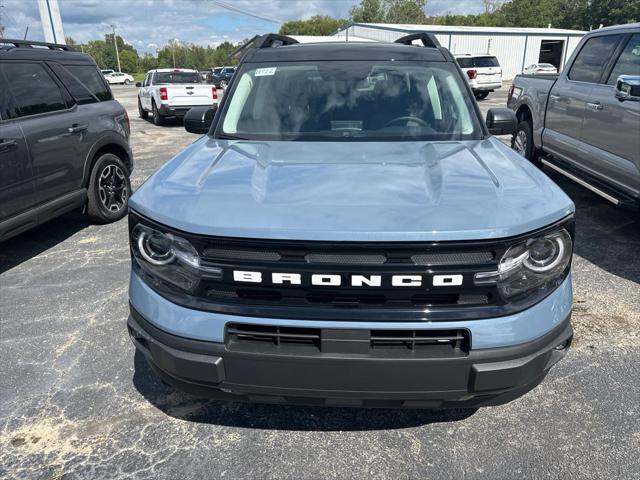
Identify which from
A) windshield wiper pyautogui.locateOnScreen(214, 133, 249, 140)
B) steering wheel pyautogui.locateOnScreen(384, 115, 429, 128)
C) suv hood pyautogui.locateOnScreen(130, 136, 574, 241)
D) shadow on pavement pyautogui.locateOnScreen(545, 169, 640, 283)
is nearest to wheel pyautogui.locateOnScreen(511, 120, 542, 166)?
shadow on pavement pyautogui.locateOnScreen(545, 169, 640, 283)

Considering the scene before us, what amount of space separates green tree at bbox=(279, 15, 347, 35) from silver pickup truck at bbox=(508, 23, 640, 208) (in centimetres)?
9248

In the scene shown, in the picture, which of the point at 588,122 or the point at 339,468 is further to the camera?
the point at 588,122

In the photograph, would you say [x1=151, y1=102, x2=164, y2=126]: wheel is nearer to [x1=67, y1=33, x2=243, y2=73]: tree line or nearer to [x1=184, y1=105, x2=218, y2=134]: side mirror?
[x1=184, y1=105, x2=218, y2=134]: side mirror

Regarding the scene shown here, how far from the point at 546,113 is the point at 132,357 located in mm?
5723

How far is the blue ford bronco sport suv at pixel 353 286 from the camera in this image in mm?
1821

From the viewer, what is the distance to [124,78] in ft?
186

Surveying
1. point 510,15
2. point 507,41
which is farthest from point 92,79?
point 510,15

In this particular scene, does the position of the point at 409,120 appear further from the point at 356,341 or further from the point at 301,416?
the point at 301,416

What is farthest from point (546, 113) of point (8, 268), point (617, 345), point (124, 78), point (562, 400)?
point (124, 78)

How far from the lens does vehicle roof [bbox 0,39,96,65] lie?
4.52 m

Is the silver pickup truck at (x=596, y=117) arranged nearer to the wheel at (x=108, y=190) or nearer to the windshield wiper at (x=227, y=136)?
the windshield wiper at (x=227, y=136)

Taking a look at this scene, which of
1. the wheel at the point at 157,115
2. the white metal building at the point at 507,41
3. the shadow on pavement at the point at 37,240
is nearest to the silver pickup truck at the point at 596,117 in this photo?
the shadow on pavement at the point at 37,240

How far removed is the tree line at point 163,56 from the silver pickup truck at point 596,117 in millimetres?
88632

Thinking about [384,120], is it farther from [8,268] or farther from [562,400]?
[8,268]
